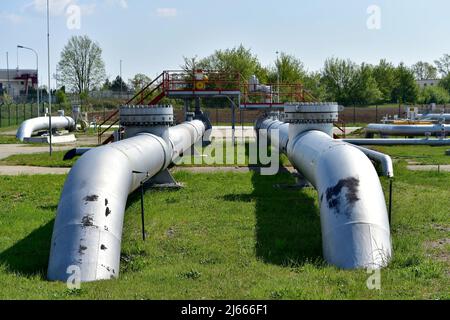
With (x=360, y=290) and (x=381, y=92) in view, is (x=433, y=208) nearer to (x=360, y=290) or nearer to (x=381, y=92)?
(x=360, y=290)

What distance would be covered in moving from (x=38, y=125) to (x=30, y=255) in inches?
1249

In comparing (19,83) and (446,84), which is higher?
(19,83)

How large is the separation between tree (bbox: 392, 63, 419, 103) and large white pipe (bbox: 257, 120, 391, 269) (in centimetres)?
7773

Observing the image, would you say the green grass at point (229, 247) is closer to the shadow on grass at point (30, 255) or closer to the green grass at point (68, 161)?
the shadow on grass at point (30, 255)

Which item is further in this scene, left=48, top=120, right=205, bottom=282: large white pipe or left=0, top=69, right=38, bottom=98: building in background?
left=0, top=69, right=38, bottom=98: building in background

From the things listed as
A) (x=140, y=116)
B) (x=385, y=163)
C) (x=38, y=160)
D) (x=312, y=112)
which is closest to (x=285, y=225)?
(x=385, y=163)

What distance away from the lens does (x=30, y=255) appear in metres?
9.24

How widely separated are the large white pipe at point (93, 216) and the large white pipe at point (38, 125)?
92.3 ft

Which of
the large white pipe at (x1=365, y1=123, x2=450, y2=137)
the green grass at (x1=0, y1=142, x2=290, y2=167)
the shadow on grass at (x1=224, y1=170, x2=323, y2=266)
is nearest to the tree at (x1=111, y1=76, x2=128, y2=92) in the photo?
the large white pipe at (x1=365, y1=123, x2=450, y2=137)

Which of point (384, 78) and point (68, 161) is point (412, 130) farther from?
point (384, 78)

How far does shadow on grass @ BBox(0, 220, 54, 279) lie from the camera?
329 inches

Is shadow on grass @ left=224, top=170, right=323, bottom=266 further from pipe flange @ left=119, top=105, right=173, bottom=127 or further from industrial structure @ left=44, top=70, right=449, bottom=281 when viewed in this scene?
pipe flange @ left=119, top=105, right=173, bottom=127

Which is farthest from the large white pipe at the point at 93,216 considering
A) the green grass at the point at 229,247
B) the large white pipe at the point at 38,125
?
the large white pipe at the point at 38,125
